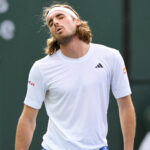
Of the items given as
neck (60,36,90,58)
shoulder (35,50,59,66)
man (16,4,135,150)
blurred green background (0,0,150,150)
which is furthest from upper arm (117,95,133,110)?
blurred green background (0,0,150,150)

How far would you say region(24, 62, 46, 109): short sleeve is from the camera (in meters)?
4.05

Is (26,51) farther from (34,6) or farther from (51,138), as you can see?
(51,138)

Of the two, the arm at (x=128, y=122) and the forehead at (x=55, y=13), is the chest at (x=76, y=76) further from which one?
the forehead at (x=55, y=13)

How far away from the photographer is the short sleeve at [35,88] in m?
4.05

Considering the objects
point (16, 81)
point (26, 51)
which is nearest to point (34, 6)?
point (26, 51)

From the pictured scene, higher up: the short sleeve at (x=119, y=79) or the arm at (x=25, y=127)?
the short sleeve at (x=119, y=79)

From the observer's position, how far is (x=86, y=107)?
13.0ft

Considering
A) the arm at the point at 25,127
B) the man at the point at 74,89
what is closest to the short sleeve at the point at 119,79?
the man at the point at 74,89

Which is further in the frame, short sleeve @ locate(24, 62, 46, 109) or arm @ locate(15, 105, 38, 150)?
arm @ locate(15, 105, 38, 150)

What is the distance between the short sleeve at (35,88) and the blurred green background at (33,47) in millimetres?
2993

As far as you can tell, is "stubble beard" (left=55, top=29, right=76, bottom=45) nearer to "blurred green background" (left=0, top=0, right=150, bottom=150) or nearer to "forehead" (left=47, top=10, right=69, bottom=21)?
"forehead" (left=47, top=10, right=69, bottom=21)

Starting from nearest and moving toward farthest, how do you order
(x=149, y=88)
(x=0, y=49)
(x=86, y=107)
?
(x=86, y=107) < (x=0, y=49) < (x=149, y=88)

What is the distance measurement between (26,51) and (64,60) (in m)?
3.13

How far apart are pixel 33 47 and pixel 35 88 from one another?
3157 mm
